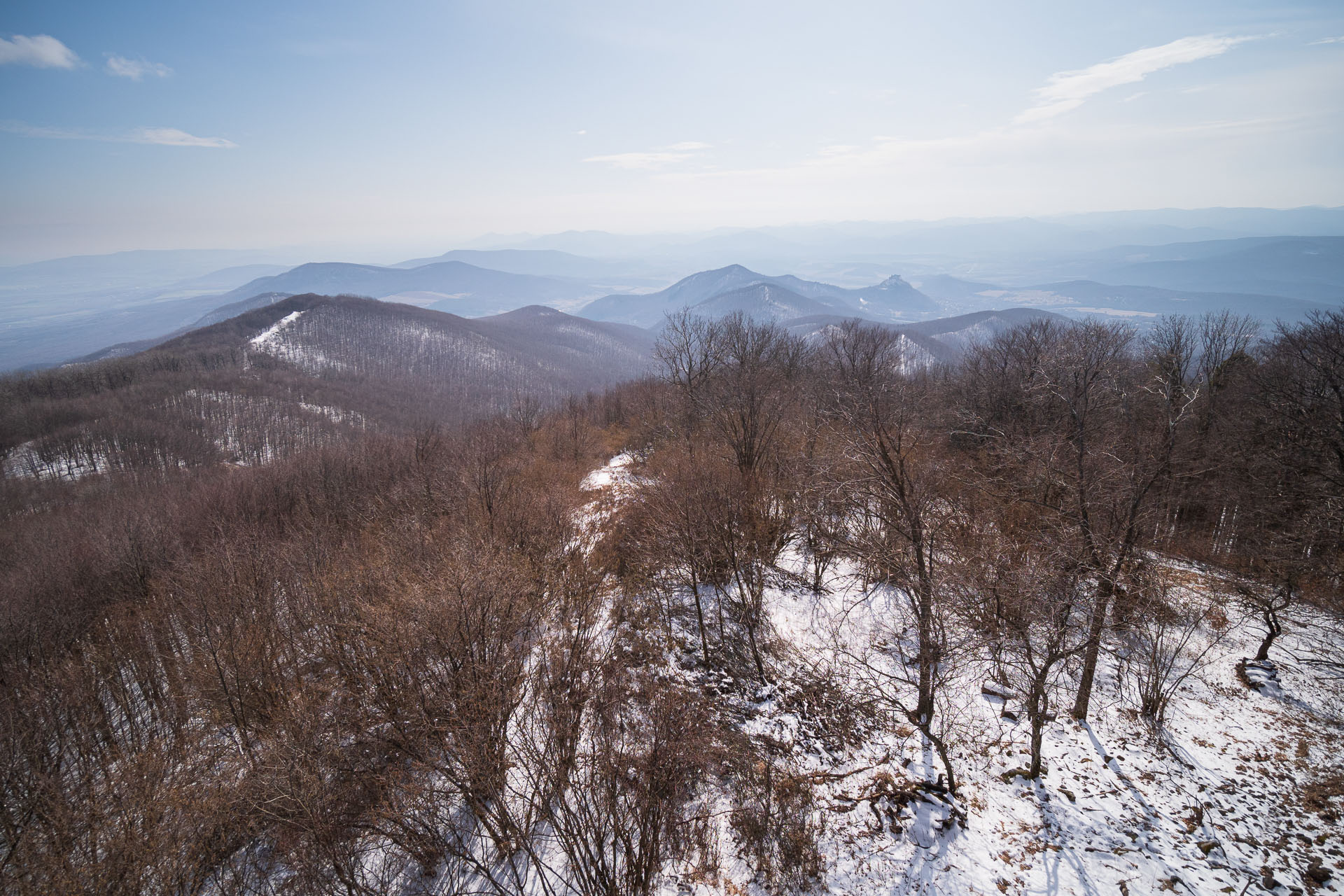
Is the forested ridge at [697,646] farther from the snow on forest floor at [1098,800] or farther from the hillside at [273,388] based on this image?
the hillside at [273,388]

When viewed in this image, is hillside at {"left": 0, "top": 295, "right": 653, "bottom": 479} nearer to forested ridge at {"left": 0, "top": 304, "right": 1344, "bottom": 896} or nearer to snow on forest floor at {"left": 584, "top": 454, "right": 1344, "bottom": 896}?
forested ridge at {"left": 0, "top": 304, "right": 1344, "bottom": 896}

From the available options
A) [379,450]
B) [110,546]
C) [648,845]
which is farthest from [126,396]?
[648,845]

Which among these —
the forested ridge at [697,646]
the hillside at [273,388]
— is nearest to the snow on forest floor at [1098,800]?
the forested ridge at [697,646]

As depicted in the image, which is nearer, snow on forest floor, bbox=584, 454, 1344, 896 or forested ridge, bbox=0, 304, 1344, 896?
forested ridge, bbox=0, 304, 1344, 896

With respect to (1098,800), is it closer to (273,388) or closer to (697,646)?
(697,646)

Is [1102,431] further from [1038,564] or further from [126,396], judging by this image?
[126,396]

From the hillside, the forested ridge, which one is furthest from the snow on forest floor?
the hillside
